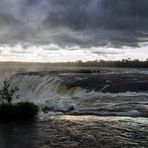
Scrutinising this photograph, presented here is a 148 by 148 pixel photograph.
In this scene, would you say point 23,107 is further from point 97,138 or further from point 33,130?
point 97,138

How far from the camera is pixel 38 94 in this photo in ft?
130

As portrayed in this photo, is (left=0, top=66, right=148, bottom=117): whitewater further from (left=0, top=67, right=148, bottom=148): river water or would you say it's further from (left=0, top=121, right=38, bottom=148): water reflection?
(left=0, top=121, right=38, bottom=148): water reflection

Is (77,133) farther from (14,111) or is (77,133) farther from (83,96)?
(83,96)

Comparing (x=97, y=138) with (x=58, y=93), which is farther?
(x=58, y=93)

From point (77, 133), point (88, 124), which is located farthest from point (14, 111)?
point (77, 133)

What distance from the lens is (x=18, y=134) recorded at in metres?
18.1

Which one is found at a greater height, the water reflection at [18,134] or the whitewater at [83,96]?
the whitewater at [83,96]

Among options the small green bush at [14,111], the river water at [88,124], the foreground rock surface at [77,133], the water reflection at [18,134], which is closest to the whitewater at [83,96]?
the river water at [88,124]

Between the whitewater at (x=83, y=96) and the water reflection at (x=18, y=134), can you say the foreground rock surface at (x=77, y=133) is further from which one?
the whitewater at (x=83, y=96)

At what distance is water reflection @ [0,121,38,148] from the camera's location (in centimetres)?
1614

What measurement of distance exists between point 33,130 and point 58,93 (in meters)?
18.3

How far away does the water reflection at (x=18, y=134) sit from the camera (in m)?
16.1

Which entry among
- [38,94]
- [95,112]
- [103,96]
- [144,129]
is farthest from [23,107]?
[38,94]

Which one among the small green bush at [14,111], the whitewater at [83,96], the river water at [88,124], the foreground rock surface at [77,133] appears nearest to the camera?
the foreground rock surface at [77,133]
